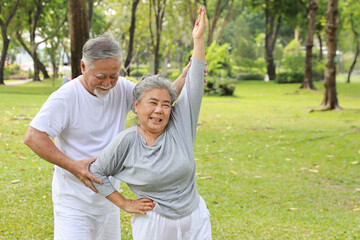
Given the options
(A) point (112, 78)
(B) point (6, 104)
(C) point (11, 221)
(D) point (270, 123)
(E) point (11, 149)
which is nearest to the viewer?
(A) point (112, 78)

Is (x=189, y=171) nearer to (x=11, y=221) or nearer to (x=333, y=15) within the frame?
(x=11, y=221)

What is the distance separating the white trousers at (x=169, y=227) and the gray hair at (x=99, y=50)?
965 mm

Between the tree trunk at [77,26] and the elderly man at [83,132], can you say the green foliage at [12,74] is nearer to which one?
the tree trunk at [77,26]

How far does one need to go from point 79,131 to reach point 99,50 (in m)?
0.55

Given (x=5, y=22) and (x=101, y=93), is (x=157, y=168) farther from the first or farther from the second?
(x=5, y=22)

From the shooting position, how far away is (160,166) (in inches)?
104

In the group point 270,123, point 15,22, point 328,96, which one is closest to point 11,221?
point 270,123

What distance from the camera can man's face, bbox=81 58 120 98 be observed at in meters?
2.89

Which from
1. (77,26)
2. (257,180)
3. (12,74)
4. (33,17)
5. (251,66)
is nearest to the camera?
(257,180)

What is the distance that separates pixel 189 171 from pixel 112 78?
780mm

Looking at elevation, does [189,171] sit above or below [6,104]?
above

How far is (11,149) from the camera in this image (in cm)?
912

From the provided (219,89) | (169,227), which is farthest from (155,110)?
(219,89)

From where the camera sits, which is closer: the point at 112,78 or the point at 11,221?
the point at 112,78
